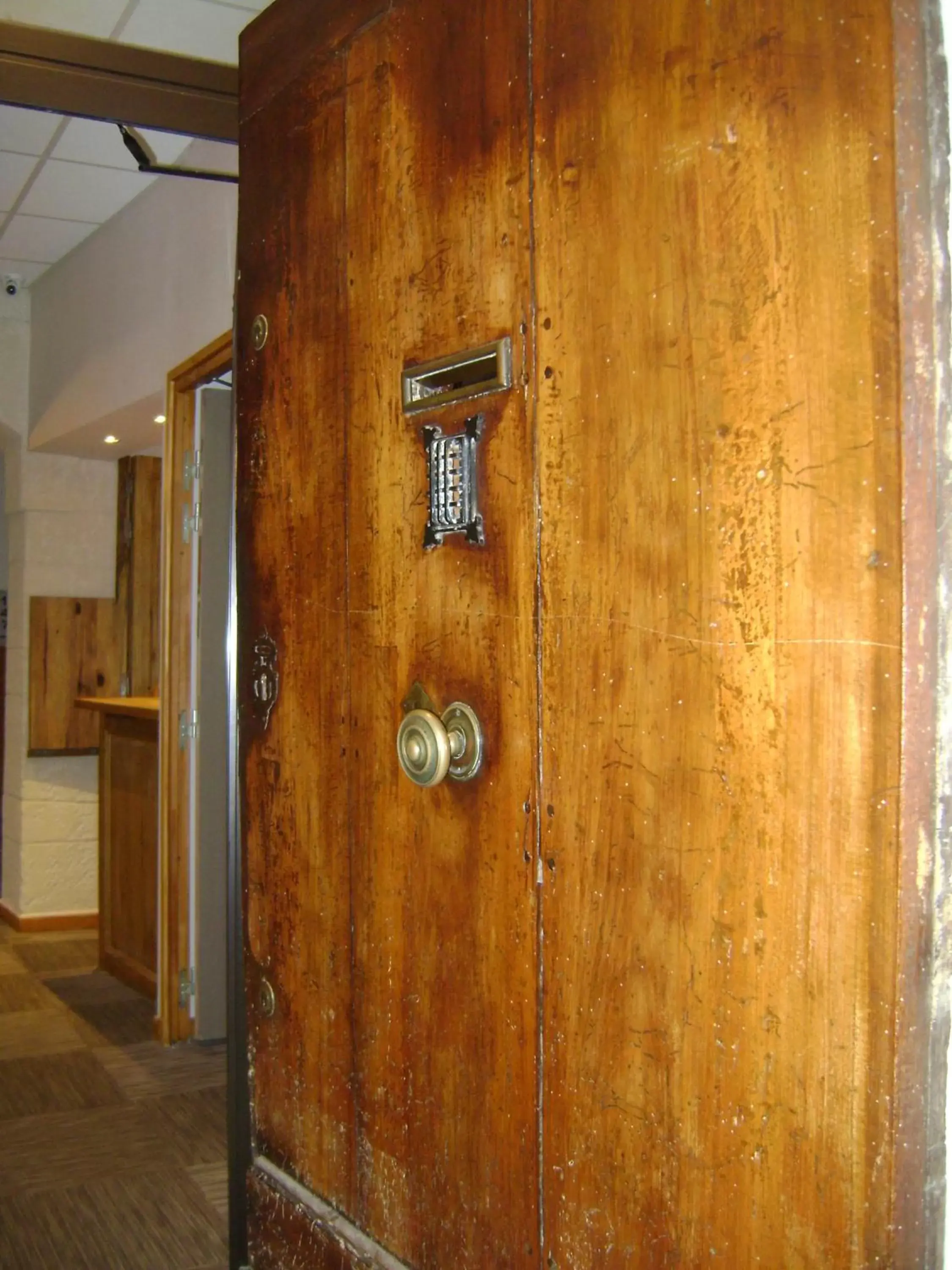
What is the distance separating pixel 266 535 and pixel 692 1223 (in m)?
0.96

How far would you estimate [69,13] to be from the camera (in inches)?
111

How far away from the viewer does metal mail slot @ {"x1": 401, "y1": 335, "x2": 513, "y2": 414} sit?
1.08 meters

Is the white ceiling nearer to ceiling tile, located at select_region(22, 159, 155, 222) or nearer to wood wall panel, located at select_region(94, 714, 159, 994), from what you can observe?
ceiling tile, located at select_region(22, 159, 155, 222)

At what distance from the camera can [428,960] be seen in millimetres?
1187

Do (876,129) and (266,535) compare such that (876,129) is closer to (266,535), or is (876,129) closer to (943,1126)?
(943,1126)

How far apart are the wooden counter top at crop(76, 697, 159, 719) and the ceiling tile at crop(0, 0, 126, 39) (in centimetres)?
209

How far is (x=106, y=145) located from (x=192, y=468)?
115 cm

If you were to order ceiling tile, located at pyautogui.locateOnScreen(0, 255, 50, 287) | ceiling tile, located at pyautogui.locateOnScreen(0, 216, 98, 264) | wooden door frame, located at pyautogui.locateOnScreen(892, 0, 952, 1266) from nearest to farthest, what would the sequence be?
1. wooden door frame, located at pyautogui.locateOnScreen(892, 0, 952, 1266)
2. ceiling tile, located at pyautogui.locateOnScreen(0, 216, 98, 264)
3. ceiling tile, located at pyautogui.locateOnScreen(0, 255, 50, 287)

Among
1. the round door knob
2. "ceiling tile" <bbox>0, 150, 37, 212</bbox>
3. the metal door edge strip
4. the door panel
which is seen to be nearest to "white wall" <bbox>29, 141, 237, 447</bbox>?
"ceiling tile" <bbox>0, 150, 37, 212</bbox>

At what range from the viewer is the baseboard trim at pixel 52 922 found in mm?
5129

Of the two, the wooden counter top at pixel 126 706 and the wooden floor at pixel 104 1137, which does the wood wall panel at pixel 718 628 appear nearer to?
the wooden floor at pixel 104 1137

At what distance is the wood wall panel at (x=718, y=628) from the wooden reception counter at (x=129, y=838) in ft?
10.2

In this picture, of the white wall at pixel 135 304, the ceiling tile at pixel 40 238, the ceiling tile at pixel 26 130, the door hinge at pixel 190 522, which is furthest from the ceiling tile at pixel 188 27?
the ceiling tile at pixel 40 238

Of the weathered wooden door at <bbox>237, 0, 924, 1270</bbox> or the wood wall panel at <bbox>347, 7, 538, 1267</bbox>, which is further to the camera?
the wood wall panel at <bbox>347, 7, 538, 1267</bbox>
